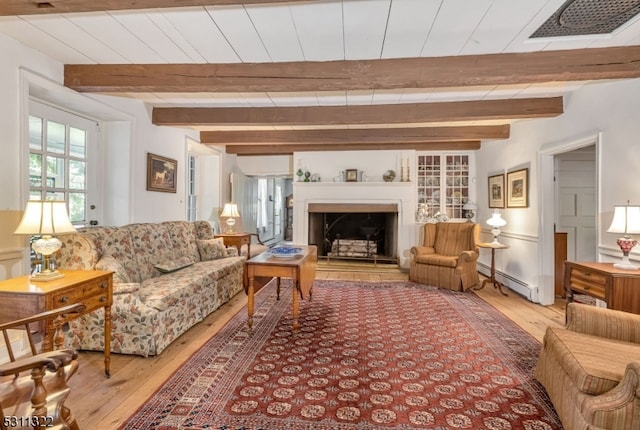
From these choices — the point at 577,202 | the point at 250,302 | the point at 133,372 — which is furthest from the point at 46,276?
the point at 577,202

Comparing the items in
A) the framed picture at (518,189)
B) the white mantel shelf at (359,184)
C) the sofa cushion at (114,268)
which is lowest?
the sofa cushion at (114,268)

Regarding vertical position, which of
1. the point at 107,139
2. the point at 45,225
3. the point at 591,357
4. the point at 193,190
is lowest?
the point at 591,357

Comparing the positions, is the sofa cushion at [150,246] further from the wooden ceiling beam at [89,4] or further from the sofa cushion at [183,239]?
the wooden ceiling beam at [89,4]

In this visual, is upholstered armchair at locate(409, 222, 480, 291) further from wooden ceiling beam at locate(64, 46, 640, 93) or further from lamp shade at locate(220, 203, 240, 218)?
lamp shade at locate(220, 203, 240, 218)

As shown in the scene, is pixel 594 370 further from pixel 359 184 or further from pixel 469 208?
pixel 359 184

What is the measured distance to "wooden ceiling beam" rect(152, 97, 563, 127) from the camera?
132 inches

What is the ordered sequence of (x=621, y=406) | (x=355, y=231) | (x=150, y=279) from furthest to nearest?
(x=355, y=231) → (x=150, y=279) → (x=621, y=406)

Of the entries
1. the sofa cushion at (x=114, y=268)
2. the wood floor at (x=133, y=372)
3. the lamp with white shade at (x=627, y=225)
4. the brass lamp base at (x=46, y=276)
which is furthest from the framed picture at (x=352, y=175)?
the brass lamp base at (x=46, y=276)

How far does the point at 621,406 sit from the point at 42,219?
9.98 ft

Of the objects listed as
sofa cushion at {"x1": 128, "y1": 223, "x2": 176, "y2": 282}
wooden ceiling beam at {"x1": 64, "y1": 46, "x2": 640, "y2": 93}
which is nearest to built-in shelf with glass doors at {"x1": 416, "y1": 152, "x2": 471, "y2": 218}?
wooden ceiling beam at {"x1": 64, "y1": 46, "x2": 640, "y2": 93}

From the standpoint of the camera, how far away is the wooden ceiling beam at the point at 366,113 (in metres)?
3.35

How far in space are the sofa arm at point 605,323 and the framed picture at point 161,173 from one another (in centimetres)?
430

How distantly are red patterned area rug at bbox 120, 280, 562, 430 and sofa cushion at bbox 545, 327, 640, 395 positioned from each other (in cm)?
37

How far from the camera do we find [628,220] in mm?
2305
